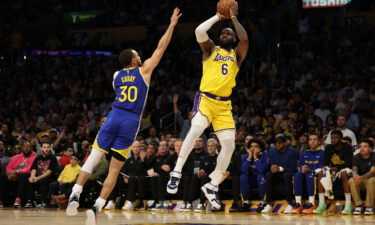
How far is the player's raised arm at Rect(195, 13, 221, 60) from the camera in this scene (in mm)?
9633

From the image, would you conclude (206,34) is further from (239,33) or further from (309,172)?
(309,172)

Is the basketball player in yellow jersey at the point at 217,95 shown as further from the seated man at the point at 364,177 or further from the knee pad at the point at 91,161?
the seated man at the point at 364,177

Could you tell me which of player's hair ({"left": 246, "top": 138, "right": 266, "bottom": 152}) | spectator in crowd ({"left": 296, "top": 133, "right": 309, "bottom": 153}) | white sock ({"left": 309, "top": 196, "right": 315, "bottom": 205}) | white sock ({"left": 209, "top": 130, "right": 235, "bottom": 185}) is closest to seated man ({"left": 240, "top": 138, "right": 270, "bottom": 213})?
player's hair ({"left": 246, "top": 138, "right": 266, "bottom": 152})

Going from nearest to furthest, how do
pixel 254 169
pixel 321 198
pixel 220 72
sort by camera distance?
pixel 220 72 < pixel 321 198 < pixel 254 169

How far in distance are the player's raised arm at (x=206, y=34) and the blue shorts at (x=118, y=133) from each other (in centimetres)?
156

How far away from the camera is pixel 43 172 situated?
15.9 m

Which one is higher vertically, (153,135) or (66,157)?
(153,135)

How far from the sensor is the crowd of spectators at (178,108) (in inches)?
583

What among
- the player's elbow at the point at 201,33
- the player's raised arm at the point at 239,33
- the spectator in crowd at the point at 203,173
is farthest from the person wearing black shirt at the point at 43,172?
the player's raised arm at the point at 239,33

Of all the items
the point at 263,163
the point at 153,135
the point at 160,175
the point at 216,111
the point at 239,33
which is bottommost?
the point at 160,175

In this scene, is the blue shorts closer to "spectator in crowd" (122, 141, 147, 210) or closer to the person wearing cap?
the person wearing cap

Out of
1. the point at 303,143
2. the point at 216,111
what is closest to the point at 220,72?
the point at 216,111

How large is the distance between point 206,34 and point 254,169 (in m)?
4.88

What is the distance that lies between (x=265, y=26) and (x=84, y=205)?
991 cm
